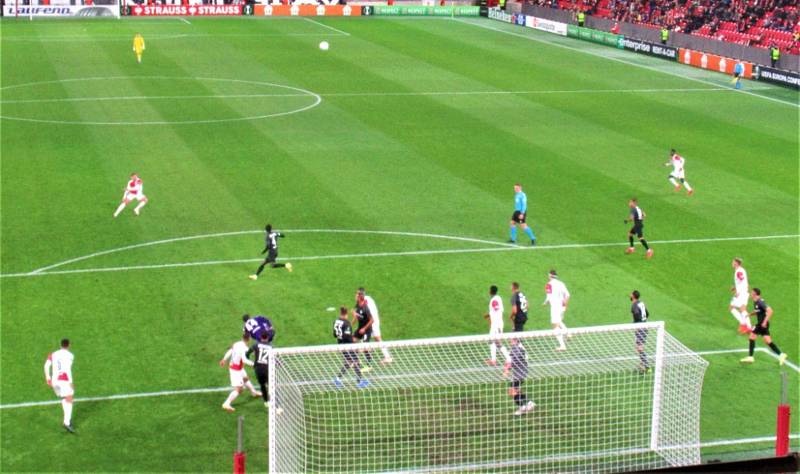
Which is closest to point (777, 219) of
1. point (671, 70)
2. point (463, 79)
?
point (463, 79)

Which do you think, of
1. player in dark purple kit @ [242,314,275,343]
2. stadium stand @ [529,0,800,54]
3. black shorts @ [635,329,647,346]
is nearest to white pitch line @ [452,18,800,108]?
stadium stand @ [529,0,800,54]

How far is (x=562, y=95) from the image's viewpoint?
2048 inches

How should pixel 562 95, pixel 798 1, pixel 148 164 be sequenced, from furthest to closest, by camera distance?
pixel 798 1, pixel 562 95, pixel 148 164

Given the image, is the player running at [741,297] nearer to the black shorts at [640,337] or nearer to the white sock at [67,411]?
the black shorts at [640,337]

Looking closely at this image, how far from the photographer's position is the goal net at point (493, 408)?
58.6ft

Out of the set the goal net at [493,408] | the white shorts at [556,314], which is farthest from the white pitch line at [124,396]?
the white shorts at [556,314]

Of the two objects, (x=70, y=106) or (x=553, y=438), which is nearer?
(x=553, y=438)

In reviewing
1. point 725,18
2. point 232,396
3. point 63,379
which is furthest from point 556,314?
point 725,18

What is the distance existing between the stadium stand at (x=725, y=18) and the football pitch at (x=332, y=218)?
730 centimetres

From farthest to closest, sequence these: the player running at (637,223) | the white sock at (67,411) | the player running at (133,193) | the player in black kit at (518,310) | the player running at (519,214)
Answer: the player running at (133,193), the player running at (519,214), the player running at (637,223), the player in black kit at (518,310), the white sock at (67,411)

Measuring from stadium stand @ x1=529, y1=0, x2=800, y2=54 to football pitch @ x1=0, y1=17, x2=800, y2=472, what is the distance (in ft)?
23.9

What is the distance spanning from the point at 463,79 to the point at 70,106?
19.4m

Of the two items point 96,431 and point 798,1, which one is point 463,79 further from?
point 96,431

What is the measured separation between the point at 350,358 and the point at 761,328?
8.35 metres
